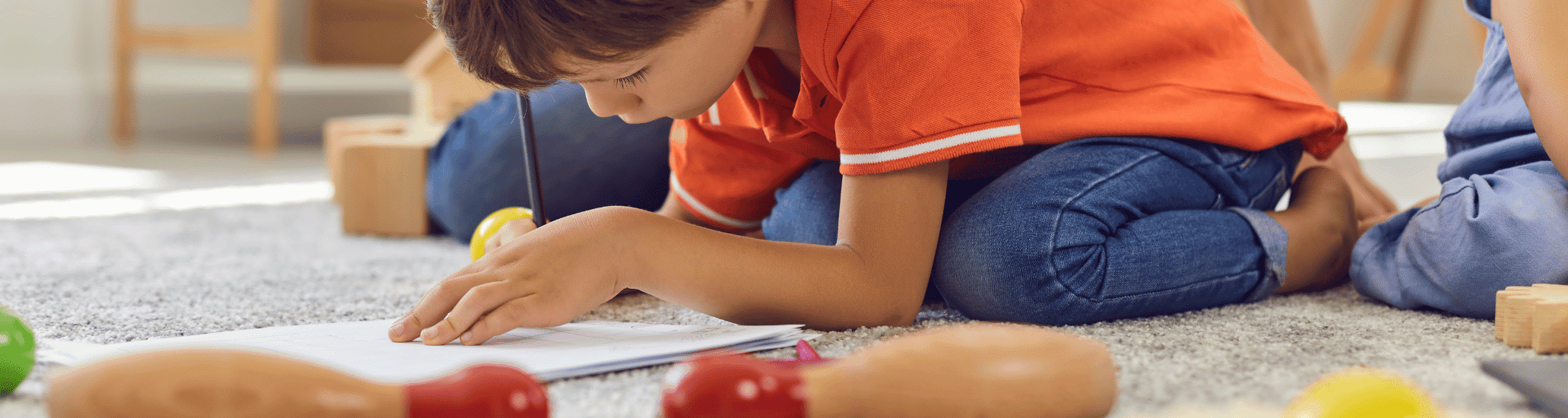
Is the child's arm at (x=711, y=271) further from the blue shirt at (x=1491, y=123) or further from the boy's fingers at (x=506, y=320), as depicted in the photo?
the blue shirt at (x=1491, y=123)

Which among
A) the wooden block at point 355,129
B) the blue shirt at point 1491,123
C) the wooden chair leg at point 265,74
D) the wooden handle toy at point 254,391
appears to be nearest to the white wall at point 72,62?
the wooden chair leg at point 265,74

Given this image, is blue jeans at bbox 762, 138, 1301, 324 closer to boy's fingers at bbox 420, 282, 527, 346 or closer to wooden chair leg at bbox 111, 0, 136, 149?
boy's fingers at bbox 420, 282, 527, 346

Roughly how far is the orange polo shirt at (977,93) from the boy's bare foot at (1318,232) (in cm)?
3

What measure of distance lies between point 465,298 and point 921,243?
226mm

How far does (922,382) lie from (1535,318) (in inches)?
14.3

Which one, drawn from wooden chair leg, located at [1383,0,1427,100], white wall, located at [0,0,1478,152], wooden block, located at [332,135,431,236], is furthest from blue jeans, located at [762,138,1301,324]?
wooden chair leg, located at [1383,0,1427,100]

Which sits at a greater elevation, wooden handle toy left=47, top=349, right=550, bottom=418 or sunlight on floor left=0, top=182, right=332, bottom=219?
wooden handle toy left=47, top=349, right=550, bottom=418

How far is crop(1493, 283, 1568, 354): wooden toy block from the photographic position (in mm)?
515

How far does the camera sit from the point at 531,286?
0.50 m

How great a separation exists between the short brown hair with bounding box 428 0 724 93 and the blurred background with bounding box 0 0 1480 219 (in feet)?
4.92

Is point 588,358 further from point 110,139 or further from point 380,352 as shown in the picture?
point 110,139

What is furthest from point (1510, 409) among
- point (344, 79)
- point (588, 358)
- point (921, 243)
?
point (344, 79)

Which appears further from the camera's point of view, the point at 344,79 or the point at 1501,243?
the point at 344,79

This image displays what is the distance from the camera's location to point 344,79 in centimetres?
291
